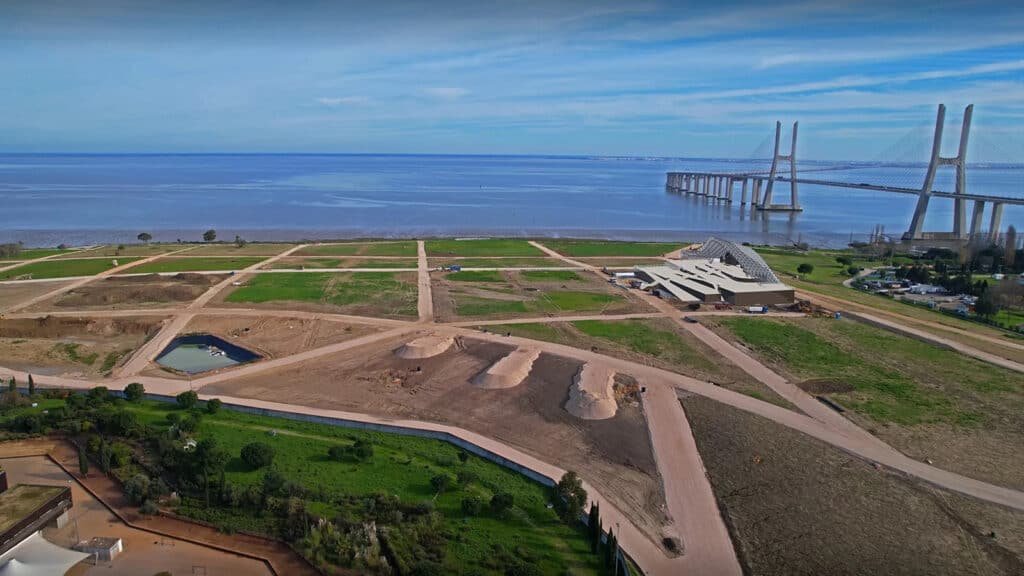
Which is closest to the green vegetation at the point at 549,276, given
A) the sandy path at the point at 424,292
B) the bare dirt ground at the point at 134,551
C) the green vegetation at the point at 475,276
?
the green vegetation at the point at 475,276

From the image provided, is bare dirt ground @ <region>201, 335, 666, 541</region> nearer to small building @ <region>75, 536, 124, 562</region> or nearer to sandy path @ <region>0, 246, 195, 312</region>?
small building @ <region>75, 536, 124, 562</region>

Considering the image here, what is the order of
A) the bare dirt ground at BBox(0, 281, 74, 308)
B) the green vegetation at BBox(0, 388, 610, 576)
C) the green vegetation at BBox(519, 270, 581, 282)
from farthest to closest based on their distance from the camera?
1. the green vegetation at BBox(519, 270, 581, 282)
2. the bare dirt ground at BBox(0, 281, 74, 308)
3. the green vegetation at BBox(0, 388, 610, 576)

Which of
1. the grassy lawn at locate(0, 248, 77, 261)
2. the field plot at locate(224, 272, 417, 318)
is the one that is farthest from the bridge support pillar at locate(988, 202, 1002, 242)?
the grassy lawn at locate(0, 248, 77, 261)

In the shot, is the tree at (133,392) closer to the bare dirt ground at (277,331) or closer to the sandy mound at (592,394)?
the bare dirt ground at (277,331)

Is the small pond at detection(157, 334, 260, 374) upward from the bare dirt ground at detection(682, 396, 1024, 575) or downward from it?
upward

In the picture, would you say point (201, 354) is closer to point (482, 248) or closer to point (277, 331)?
point (277, 331)

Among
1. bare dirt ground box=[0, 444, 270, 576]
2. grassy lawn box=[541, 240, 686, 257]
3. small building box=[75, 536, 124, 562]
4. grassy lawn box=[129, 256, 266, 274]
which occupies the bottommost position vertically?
bare dirt ground box=[0, 444, 270, 576]

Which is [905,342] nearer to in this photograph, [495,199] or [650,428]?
[650,428]

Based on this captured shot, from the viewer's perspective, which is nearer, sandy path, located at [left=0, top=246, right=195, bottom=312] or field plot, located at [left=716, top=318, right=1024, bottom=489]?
field plot, located at [left=716, top=318, right=1024, bottom=489]
